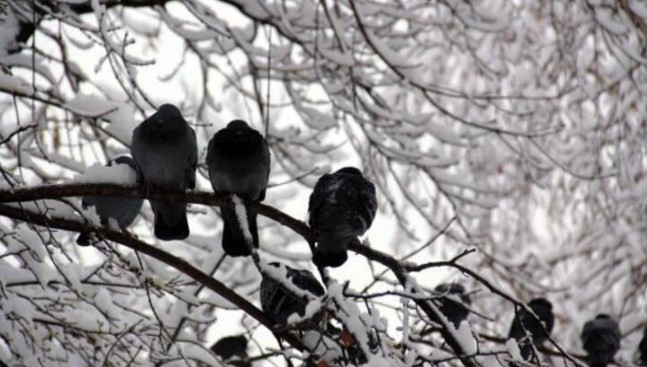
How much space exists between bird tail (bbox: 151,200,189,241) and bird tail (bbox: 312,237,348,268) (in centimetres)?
82

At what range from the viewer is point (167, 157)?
13.2 feet

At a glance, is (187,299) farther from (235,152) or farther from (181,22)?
(181,22)

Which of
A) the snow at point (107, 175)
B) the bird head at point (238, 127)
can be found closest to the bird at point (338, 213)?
the bird head at point (238, 127)

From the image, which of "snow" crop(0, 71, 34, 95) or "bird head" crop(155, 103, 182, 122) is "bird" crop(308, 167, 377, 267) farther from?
"snow" crop(0, 71, 34, 95)

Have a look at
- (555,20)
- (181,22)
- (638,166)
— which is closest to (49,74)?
(181,22)

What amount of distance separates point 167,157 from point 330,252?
2.96ft

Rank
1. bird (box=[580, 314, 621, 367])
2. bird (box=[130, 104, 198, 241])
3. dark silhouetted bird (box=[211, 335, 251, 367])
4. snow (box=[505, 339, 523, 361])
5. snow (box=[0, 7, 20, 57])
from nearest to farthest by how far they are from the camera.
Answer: snow (box=[505, 339, 523, 361])
bird (box=[130, 104, 198, 241])
snow (box=[0, 7, 20, 57])
bird (box=[580, 314, 621, 367])
dark silhouetted bird (box=[211, 335, 251, 367])

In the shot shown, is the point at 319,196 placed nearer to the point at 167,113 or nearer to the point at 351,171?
the point at 351,171

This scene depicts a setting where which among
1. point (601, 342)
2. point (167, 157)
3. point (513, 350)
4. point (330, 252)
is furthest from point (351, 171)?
point (601, 342)

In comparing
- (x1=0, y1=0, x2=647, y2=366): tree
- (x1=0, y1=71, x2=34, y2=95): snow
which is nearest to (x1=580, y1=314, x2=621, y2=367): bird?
(x1=0, y1=0, x2=647, y2=366): tree

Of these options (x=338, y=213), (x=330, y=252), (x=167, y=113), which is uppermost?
(x=167, y=113)

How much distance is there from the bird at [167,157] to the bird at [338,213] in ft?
2.07

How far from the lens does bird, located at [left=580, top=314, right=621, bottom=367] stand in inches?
247

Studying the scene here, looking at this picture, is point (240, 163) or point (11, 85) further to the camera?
point (240, 163)
